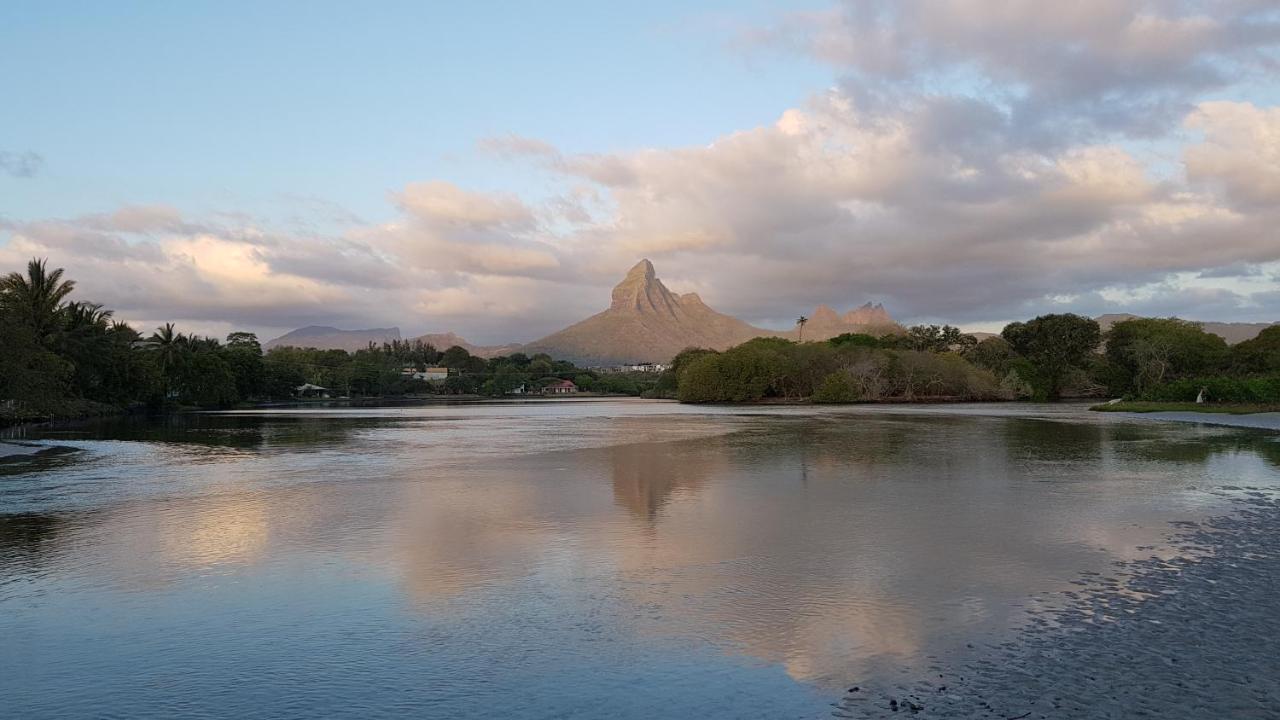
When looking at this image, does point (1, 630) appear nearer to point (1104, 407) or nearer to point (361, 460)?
point (361, 460)

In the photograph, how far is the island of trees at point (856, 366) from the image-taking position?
57031mm

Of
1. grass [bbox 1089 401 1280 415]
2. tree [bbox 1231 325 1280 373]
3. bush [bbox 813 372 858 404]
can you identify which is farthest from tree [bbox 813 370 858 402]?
tree [bbox 1231 325 1280 373]

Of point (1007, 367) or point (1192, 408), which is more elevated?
point (1007, 367)

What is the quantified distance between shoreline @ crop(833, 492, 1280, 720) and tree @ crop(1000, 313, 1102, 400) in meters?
100

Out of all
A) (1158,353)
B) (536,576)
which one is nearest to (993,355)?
(1158,353)

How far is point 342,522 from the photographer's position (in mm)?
14312

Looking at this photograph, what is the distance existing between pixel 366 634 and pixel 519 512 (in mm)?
7252

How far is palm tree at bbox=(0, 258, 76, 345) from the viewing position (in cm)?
5191

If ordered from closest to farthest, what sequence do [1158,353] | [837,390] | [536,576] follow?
[536,576] → [1158,353] → [837,390]

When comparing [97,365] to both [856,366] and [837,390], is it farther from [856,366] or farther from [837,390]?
[856,366]

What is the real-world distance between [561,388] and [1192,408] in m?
149

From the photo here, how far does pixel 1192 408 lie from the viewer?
52438mm

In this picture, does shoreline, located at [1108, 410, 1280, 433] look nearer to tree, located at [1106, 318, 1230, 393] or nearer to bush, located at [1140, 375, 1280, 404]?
bush, located at [1140, 375, 1280, 404]

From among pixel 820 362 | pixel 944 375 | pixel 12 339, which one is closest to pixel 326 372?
pixel 820 362
